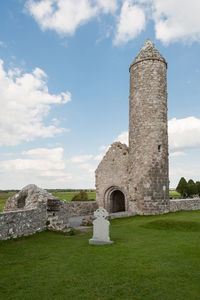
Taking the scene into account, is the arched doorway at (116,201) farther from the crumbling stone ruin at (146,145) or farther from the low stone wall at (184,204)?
the low stone wall at (184,204)

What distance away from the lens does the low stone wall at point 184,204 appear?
21219 millimetres

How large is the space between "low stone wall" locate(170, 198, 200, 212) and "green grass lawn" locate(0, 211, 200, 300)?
11.1m

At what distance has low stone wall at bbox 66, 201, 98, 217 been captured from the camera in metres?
20.9

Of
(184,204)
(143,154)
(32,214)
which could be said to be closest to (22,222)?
(32,214)

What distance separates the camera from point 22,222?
10391mm

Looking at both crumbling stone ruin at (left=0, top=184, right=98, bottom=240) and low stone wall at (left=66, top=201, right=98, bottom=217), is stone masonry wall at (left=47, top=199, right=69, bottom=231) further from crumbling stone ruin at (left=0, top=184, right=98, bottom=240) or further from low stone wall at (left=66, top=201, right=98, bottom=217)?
low stone wall at (left=66, top=201, right=98, bottom=217)

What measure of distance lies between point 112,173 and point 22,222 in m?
12.7

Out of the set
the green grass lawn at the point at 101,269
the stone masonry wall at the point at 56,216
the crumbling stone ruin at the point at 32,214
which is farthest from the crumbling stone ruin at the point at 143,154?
the green grass lawn at the point at 101,269

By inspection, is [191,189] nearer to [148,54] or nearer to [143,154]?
[143,154]

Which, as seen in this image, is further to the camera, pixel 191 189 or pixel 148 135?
pixel 191 189

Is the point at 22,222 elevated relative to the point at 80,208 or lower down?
elevated

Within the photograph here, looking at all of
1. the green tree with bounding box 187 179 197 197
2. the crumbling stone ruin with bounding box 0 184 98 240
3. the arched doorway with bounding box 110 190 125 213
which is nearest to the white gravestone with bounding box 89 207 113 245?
the crumbling stone ruin with bounding box 0 184 98 240

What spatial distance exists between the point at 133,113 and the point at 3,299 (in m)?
17.8

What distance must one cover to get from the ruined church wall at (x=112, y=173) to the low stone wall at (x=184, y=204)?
409 centimetres
